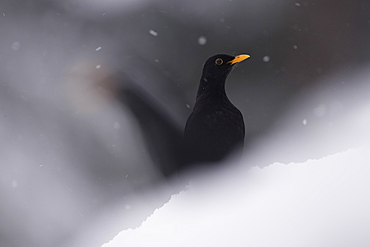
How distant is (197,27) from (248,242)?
69.3 inches

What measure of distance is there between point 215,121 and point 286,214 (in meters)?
0.82

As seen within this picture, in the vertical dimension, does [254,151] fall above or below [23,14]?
below

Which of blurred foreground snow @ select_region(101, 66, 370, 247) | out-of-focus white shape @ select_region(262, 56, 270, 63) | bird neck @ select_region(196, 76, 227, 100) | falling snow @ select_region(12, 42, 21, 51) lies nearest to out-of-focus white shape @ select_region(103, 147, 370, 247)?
blurred foreground snow @ select_region(101, 66, 370, 247)

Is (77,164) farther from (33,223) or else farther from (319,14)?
(319,14)

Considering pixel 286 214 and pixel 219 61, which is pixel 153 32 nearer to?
A: pixel 219 61

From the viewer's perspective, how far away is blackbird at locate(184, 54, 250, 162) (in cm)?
176

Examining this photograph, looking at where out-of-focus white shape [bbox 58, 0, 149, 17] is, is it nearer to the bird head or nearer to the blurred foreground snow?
the bird head

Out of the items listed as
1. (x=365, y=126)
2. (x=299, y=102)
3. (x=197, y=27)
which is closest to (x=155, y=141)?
(x=197, y=27)

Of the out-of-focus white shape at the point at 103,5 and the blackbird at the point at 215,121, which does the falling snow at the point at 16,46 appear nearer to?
the out-of-focus white shape at the point at 103,5

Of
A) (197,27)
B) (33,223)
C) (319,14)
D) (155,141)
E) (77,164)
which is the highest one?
(319,14)

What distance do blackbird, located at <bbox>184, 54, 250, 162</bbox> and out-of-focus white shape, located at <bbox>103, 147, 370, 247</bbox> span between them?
0.41 m

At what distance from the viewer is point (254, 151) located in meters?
2.25

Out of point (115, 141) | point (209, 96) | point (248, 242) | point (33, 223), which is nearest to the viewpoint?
point (248, 242)

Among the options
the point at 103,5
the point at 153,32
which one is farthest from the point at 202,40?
the point at 103,5
